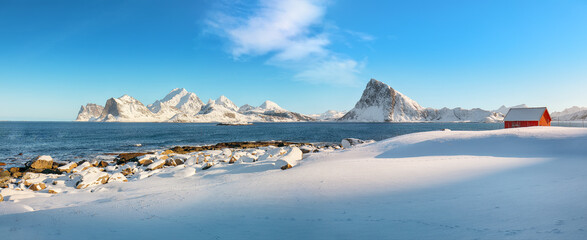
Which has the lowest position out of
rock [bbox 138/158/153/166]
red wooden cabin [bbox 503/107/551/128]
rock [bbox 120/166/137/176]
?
rock [bbox 120/166/137/176]

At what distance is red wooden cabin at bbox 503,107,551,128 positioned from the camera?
33812mm

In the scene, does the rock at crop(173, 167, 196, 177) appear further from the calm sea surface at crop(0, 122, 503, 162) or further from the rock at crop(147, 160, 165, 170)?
the calm sea surface at crop(0, 122, 503, 162)

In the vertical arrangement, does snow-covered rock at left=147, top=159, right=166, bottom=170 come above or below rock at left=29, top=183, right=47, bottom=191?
above

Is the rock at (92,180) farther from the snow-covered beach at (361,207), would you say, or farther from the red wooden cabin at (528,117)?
the red wooden cabin at (528,117)

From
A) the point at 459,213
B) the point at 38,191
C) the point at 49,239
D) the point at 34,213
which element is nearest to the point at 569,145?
the point at 459,213

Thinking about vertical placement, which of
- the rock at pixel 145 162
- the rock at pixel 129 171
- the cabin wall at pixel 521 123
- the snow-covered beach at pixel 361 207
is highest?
the cabin wall at pixel 521 123

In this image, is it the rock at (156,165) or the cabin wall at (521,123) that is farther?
the cabin wall at (521,123)

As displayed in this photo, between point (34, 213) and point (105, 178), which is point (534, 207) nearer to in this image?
point (34, 213)

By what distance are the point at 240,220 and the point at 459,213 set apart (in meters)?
4.72

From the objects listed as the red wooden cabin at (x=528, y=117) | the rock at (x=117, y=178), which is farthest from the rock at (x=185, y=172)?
the red wooden cabin at (x=528, y=117)

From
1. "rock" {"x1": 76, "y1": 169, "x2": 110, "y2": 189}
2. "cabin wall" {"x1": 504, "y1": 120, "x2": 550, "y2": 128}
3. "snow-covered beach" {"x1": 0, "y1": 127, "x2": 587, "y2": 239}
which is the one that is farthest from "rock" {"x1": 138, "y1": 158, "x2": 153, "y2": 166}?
"cabin wall" {"x1": 504, "y1": 120, "x2": 550, "y2": 128}

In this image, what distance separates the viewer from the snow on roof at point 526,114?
1342 inches

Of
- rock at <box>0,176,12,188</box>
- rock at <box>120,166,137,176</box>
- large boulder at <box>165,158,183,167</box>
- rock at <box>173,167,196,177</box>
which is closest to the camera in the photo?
rock at <box>0,176,12,188</box>

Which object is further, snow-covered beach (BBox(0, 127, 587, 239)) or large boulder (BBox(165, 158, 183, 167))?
large boulder (BBox(165, 158, 183, 167))
